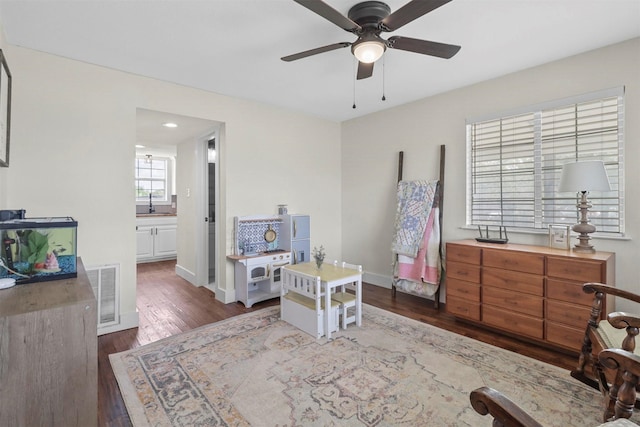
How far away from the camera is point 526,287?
2.63 m

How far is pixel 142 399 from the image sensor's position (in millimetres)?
1897

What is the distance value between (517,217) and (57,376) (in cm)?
376

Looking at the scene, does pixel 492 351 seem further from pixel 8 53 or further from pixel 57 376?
pixel 8 53

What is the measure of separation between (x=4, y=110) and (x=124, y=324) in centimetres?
205

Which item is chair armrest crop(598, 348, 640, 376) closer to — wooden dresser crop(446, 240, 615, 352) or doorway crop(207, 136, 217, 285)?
wooden dresser crop(446, 240, 615, 352)

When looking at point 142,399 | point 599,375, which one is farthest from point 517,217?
point 142,399

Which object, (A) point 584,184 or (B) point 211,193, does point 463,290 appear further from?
(B) point 211,193

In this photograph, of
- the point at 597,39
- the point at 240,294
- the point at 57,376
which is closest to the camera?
the point at 57,376

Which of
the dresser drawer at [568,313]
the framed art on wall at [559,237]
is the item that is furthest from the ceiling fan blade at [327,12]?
the dresser drawer at [568,313]

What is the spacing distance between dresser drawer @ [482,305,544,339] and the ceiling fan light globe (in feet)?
8.02

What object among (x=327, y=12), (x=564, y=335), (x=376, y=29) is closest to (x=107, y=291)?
(x=327, y=12)

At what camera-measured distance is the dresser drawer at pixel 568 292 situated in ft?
7.67

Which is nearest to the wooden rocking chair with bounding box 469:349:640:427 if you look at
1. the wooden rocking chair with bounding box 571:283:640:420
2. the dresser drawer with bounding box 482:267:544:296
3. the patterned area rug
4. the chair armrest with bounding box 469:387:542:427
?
the chair armrest with bounding box 469:387:542:427

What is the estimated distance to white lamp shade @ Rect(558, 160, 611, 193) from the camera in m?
2.36
